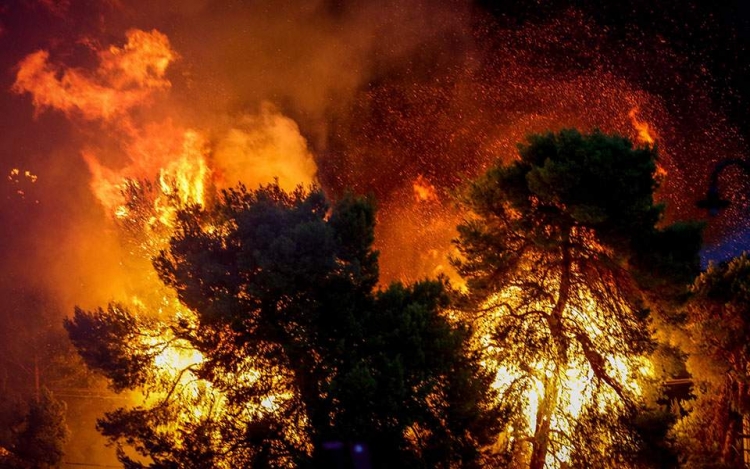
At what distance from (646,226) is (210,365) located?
8702 mm

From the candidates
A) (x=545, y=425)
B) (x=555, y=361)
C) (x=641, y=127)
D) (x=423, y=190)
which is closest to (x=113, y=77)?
(x=423, y=190)

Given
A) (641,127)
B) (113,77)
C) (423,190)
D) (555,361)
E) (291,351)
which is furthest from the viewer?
(113,77)

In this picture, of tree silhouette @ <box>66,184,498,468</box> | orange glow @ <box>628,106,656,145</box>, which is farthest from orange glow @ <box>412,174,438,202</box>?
tree silhouette @ <box>66,184,498,468</box>

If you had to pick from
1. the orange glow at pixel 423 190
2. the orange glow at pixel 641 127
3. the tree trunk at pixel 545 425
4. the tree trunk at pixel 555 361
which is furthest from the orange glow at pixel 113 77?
the tree trunk at pixel 545 425

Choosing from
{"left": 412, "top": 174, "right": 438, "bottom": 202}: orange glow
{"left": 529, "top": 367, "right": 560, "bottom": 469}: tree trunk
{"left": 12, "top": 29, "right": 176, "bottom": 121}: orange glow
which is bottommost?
{"left": 529, "top": 367, "right": 560, "bottom": 469}: tree trunk

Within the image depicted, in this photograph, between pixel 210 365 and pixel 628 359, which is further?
pixel 628 359

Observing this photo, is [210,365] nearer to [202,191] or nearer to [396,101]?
[202,191]

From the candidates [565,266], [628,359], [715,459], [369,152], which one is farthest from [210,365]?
[369,152]

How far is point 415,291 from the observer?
37.1 feet

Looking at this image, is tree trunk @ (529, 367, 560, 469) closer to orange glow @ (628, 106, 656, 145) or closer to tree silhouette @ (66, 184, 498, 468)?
tree silhouette @ (66, 184, 498, 468)

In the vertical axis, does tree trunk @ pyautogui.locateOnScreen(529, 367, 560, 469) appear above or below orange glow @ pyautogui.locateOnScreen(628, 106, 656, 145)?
below

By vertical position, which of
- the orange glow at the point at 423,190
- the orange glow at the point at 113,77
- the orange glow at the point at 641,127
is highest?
the orange glow at the point at 113,77

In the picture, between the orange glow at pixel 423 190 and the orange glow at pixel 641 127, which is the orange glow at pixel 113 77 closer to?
the orange glow at pixel 423 190

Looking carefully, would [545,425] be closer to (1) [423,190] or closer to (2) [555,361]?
(2) [555,361]
